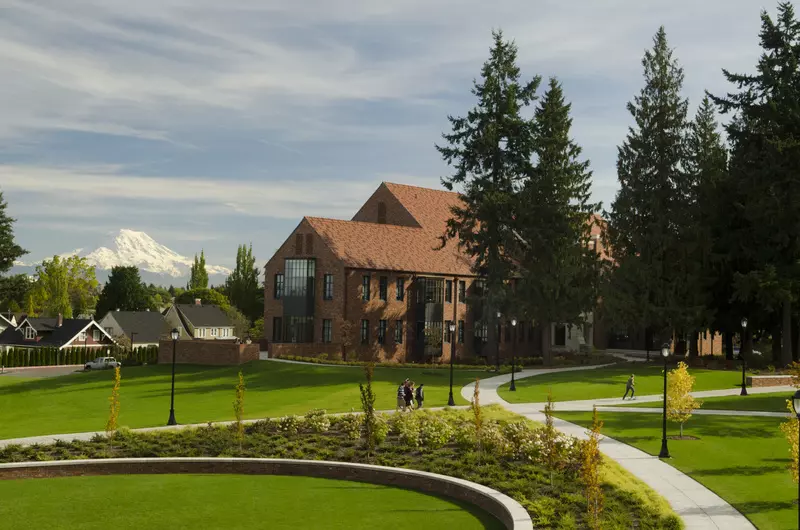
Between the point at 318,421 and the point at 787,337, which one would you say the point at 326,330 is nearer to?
the point at 787,337

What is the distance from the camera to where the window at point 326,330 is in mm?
61531

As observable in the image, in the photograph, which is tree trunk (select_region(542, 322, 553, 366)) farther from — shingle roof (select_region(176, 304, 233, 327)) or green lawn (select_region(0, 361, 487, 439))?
shingle roof (select_region(176, 304, 233, 327))

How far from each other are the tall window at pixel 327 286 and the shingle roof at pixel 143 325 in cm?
4728

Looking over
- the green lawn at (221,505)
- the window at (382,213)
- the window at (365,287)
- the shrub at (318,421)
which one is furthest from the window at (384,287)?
the green lawn at (221,505)

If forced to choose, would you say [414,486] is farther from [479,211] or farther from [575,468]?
[479,211]

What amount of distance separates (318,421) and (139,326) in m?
81.8

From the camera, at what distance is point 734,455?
26.4 m

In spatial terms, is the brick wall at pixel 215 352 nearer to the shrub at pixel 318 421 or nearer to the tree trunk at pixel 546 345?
the tree trunk at pixel 546 345

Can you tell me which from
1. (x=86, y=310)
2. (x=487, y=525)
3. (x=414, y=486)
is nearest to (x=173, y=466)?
(x=414, y=486)

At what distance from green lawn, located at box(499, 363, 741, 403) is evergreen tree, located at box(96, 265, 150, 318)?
81989 mm

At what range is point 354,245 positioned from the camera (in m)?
63.6

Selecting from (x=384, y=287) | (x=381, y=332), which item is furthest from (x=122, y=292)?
(x=381, y=332)

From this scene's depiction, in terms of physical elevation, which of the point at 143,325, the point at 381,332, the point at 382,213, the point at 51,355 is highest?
the point at 382,213

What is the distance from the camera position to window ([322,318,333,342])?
202 feet
